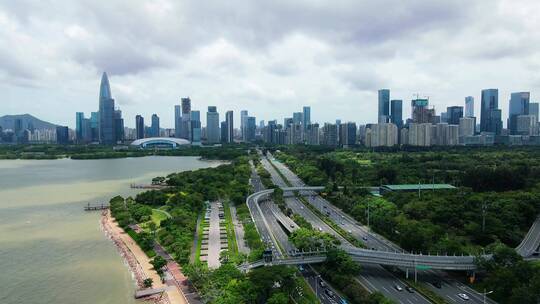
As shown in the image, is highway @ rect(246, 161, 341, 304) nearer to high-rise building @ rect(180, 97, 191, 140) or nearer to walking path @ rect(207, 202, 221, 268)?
walking path @ rect(207, 202, 221, 268)

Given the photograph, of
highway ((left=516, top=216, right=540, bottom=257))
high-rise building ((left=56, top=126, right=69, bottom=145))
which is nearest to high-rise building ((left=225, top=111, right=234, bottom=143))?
high-rise building ((left=56, top=126, right=69, bottom=145))

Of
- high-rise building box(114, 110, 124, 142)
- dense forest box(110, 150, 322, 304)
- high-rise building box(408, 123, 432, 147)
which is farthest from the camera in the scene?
high-rise building box(114, 110, 124, 142)

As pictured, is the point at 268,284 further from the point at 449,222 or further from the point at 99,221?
the point at 99,221

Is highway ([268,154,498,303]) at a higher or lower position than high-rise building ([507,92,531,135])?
lower

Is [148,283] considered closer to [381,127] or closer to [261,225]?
[261,225]

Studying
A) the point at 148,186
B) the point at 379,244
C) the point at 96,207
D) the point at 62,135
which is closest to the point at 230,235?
the point at 379,244

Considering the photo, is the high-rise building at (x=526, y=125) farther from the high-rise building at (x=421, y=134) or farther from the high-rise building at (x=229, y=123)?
the high-rise building at (x=229, y=123)
